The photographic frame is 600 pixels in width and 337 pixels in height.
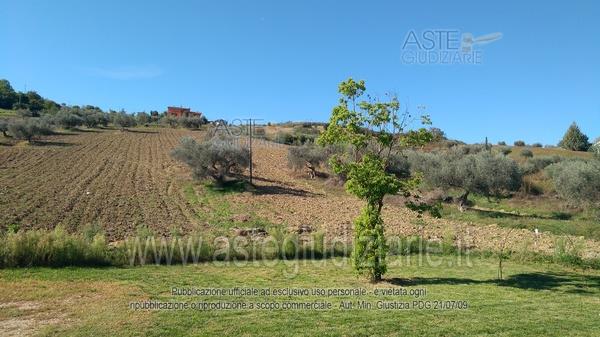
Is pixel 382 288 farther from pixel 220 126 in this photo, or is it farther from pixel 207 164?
pixel 220 126

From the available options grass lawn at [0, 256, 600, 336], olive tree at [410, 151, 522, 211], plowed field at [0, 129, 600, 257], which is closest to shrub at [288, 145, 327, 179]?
plowed field at [0, 129, 600, 257]

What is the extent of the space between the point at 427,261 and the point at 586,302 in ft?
22.4

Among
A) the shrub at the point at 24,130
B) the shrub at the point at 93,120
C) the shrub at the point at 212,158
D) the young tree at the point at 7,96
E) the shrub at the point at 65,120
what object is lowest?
the shrub at the point at 212,158

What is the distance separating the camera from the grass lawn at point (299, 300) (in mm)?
8711

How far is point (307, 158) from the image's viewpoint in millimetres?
47875

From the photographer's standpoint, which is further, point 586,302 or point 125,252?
point 125,252

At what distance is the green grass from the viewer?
25289 millimetres

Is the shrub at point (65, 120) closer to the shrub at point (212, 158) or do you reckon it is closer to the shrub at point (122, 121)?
the shrub at point (122, 121)

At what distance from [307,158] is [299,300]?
3691 cm

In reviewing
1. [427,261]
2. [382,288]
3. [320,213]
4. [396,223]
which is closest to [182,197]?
[320,213]

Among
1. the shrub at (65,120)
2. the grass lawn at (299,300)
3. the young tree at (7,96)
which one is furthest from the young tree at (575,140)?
the young tree at (7,96)

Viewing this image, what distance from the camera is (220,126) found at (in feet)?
234

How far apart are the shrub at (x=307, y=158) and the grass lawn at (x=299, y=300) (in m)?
31.1

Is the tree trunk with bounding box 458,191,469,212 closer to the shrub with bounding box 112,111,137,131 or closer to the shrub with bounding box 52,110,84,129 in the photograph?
the shrub with bounding box 52,110,84,129
